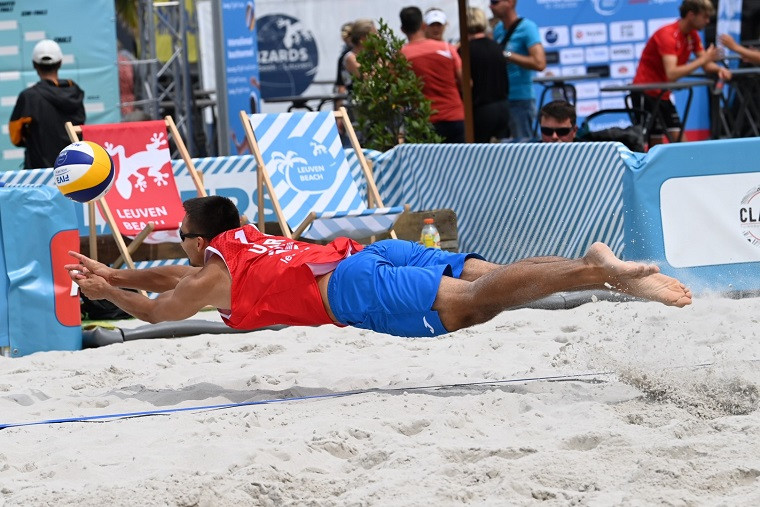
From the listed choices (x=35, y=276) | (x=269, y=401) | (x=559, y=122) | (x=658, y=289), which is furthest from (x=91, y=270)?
(x=559, y=122)

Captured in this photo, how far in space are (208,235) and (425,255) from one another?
38.2 inches

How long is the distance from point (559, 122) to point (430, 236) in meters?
1.31

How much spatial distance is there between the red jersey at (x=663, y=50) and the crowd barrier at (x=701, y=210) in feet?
11.9

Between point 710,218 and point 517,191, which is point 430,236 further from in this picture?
point 710,218

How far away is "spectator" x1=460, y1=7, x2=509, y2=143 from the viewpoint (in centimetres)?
981

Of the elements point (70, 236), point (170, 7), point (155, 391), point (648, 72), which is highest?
point (170, 7)

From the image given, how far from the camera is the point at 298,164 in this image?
8422 mm

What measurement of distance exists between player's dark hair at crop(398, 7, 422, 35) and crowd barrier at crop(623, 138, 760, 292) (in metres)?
3.44

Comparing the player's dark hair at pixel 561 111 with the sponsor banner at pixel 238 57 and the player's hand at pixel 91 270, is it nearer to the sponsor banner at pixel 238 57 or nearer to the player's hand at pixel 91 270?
the sponsor banner at pixel 238 57

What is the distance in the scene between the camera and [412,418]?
173 inches

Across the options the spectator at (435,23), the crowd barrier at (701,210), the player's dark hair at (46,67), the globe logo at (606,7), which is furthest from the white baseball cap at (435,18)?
the globe logo at (606,7)

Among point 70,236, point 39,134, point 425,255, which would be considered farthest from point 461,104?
point 425,255

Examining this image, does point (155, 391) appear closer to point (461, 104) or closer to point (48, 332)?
point (48, 332)

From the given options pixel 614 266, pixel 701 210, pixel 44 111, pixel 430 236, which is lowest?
pixel 430 236
